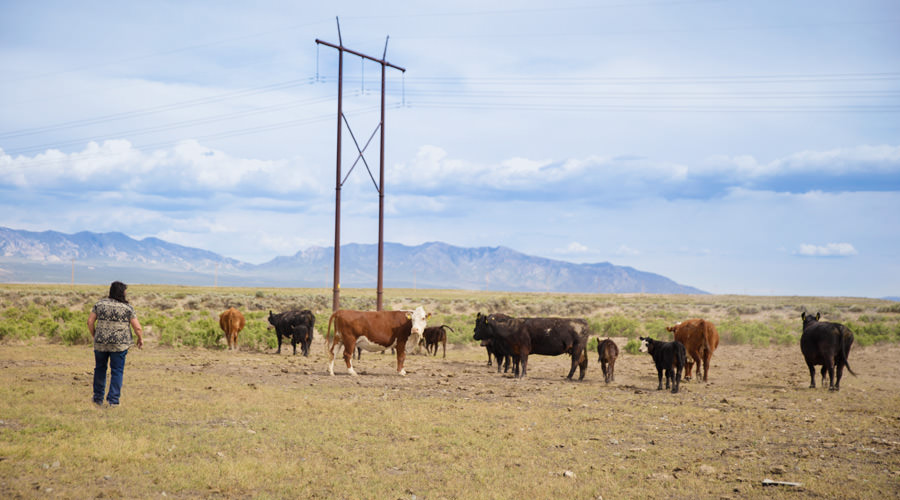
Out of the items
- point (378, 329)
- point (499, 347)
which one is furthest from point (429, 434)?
point (499, 347)

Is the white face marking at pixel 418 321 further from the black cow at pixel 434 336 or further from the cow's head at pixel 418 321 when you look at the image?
the black cow at pixel 434 336

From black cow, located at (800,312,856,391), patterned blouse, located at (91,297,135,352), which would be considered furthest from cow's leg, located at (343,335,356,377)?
black cow, located at (800,312,856,391)

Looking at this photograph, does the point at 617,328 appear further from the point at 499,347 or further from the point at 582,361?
the point at 582,361

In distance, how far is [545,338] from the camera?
780 inches

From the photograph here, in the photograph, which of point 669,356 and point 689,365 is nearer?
point 669,356

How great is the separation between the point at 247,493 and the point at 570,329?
12.9 metres

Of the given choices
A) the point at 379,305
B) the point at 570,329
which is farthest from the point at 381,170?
the point at 570,329

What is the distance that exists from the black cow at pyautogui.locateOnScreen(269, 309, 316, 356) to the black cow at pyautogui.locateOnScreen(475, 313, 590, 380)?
26.9 ft

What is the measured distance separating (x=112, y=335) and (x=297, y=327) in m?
12.9

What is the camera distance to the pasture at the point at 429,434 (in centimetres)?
862

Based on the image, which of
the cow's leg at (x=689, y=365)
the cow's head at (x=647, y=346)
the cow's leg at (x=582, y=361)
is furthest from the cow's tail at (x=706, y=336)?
the cow's leg at (x=582, y=361)

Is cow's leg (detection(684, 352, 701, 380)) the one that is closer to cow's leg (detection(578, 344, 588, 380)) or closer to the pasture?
the pasture

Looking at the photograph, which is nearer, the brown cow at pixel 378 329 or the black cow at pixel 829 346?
the black cow at pixel 829 346

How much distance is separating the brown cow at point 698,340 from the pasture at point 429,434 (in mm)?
781
